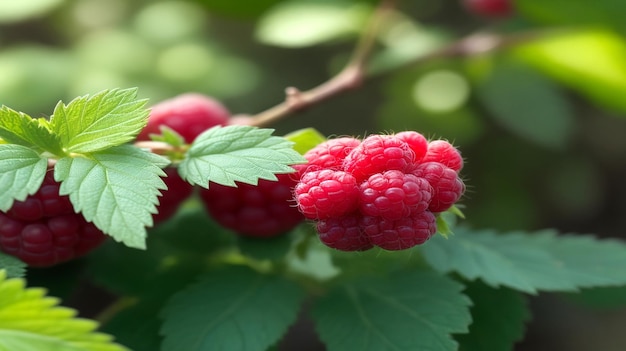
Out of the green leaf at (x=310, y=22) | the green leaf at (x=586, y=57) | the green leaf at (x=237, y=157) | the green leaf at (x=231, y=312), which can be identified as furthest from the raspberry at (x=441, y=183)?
the green leaf at (x=586, y=57)

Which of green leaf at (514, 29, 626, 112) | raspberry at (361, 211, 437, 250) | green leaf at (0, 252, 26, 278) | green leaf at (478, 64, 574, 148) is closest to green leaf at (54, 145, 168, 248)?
green leaf at (0, 252, 26, 278)

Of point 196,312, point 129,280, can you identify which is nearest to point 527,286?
point 196,312

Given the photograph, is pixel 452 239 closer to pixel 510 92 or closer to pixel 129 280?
pixel 129 280

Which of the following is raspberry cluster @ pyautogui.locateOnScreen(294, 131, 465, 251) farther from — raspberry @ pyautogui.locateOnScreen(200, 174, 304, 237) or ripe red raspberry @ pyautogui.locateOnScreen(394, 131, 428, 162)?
raspberry @ pyautogui.locateOnScreen(200, 174, 304, 237)

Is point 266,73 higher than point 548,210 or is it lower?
higher

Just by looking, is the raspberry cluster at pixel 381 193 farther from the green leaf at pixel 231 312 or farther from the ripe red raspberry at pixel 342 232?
the green leaf at pixel 231 312

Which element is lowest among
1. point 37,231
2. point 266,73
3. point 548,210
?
point 548,210

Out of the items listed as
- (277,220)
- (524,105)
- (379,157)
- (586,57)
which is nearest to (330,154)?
(379,157)
